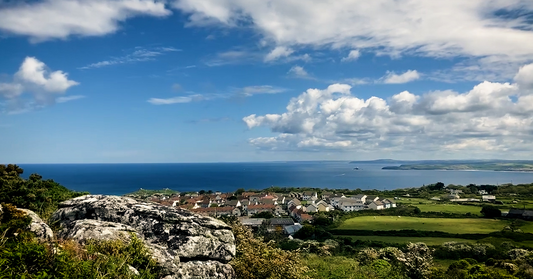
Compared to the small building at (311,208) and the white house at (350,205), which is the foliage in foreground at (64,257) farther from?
the white house at (350,205)

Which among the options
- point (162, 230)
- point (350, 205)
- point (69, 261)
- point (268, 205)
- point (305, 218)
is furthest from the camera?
point (350, 205)

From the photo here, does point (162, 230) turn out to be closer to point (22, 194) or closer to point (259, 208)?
point (22, 194)

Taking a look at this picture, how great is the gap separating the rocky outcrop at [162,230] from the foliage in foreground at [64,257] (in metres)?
0.65

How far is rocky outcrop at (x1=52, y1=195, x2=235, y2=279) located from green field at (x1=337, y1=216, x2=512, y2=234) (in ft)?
169

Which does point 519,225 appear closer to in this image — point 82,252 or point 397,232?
point 397,232

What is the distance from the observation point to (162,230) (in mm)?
9797

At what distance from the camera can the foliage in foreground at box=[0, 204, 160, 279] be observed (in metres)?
5.86

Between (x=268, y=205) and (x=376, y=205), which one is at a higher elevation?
(x=376, y=205)

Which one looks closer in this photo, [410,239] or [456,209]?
[410,239]

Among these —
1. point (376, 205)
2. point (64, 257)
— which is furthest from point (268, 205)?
point (64, 257)

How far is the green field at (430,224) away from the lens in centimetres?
5447

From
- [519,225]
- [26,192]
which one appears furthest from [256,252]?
[519,225]

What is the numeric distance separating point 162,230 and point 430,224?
58992 millimetres

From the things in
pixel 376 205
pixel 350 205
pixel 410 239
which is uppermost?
pixel 376 205
